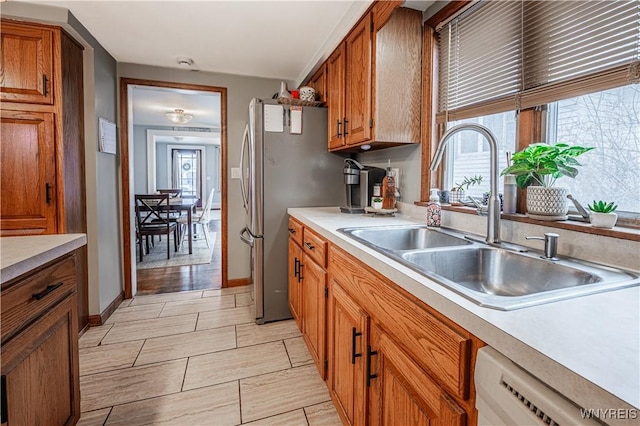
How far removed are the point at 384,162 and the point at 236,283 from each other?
2014 millimetres

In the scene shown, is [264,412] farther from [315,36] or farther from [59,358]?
[315,36]

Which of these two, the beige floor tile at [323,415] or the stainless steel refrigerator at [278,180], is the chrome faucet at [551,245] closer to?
the beige floor tile at [323,415]

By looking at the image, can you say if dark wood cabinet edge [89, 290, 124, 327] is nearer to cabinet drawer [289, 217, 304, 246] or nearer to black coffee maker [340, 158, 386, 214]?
cabinet drawer [289, 217, 304, 246]

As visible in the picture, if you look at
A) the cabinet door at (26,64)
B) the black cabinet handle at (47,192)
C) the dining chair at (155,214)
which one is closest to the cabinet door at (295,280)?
the black cabinet handle at (47,192)

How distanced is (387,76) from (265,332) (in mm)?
1907

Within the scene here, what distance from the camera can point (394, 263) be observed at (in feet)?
3.14

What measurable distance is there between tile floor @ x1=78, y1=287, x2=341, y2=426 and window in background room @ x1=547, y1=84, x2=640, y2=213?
1442mm

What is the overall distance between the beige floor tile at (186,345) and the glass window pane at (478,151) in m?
1.80

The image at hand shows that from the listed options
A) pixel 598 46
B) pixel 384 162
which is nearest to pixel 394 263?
pixel 598 46

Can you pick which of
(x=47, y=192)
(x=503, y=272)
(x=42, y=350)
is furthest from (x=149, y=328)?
(x=503, y=272)

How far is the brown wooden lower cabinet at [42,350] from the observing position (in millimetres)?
947

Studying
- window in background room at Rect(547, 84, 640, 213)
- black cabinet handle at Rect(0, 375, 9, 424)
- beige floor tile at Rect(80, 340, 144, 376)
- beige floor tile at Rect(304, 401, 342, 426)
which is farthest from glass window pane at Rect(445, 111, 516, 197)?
beige floor tile at Rect(80, 340, 144, 376)

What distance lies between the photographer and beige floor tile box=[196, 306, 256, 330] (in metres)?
2.48

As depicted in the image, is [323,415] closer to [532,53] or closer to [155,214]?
[532,53]
